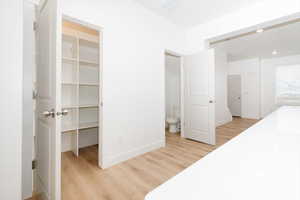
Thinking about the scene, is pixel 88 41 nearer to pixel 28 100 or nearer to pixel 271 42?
pixel 28 100

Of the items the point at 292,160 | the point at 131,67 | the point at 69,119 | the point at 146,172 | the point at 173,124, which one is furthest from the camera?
the point at 173,124

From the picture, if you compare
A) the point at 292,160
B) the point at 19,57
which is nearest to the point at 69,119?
the point at 19,57

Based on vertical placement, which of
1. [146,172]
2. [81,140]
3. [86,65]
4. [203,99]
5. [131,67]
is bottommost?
[146,172]

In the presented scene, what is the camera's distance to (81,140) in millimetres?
2791

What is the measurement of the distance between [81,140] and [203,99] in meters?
2.67

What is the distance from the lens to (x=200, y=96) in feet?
9.86

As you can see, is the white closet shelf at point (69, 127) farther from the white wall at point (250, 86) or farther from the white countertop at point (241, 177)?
the white wall at point (250, 86)

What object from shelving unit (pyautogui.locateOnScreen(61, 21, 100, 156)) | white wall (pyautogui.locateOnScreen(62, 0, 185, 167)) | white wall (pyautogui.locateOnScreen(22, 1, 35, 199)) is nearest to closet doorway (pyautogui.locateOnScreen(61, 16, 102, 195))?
shelving unit (pyautogui.locateOnScreen(61, 21, 100, 156))

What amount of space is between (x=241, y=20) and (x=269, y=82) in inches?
192

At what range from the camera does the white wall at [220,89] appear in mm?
4647

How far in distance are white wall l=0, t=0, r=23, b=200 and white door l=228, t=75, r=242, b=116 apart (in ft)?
23.8

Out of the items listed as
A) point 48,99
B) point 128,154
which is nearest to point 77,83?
point 48,99

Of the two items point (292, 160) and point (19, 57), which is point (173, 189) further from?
point (19, 57)

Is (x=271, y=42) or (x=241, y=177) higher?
(x=271, y=42)
